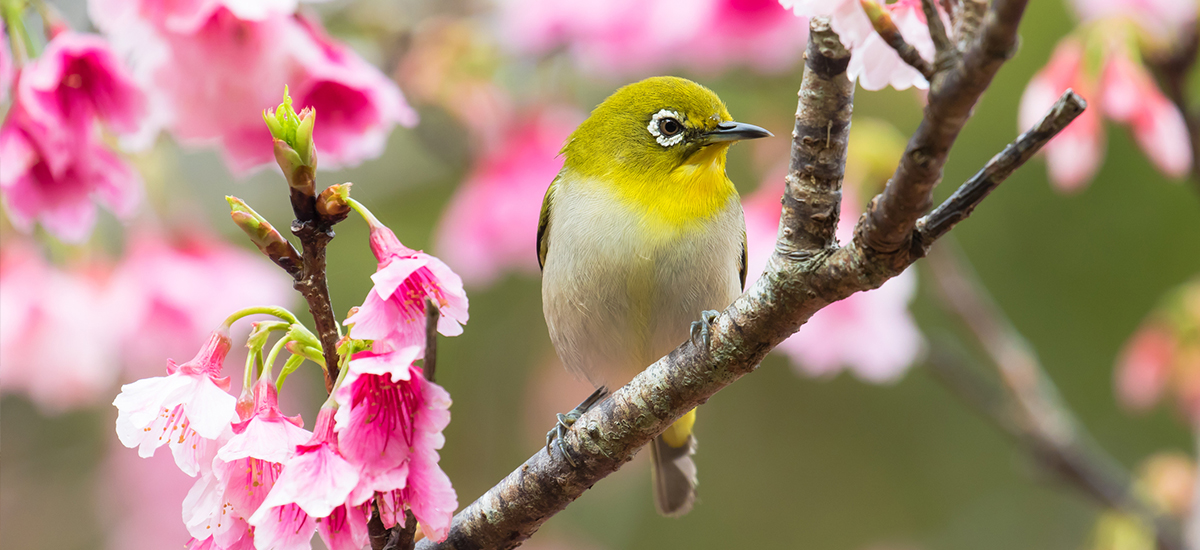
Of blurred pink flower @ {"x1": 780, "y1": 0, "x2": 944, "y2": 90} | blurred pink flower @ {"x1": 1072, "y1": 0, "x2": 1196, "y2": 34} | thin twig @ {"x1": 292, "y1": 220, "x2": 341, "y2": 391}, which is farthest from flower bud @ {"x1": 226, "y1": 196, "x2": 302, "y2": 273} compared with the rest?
blurred pink flower @ {"x1": 1072, "y1": 0, "x2": 1196, "y2": 34}

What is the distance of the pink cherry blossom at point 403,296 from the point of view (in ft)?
3.28

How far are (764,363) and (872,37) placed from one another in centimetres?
493

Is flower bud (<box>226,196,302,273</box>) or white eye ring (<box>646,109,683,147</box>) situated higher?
white eye ring (<box>646,109,683,147</box>)

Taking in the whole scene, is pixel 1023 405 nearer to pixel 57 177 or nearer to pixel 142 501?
pixel 57 177

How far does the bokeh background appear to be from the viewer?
3.23m

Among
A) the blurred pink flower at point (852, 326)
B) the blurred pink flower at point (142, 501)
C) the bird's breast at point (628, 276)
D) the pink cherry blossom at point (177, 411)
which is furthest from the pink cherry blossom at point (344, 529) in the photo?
the blurred pink flower at point (142, 501)

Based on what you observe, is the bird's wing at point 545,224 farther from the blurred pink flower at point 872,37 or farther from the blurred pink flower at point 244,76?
the blurred pink flower at point 872,37

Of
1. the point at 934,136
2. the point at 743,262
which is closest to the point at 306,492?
the point at 934,136

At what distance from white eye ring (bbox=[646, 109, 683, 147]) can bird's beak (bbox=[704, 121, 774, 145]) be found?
0.07m

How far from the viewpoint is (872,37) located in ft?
3.39

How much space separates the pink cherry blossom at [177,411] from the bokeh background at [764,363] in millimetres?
1332

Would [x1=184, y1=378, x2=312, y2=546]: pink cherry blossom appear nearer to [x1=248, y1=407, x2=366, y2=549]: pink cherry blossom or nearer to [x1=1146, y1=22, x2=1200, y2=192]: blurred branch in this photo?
[x1=248, y1=407, x2=366, y2=549]: pink cherry blossom

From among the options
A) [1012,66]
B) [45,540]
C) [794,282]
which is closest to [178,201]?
[794,282]

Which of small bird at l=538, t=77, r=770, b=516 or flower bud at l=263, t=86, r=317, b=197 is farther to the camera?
small bird at l=538, t=77, r=770, b=516
